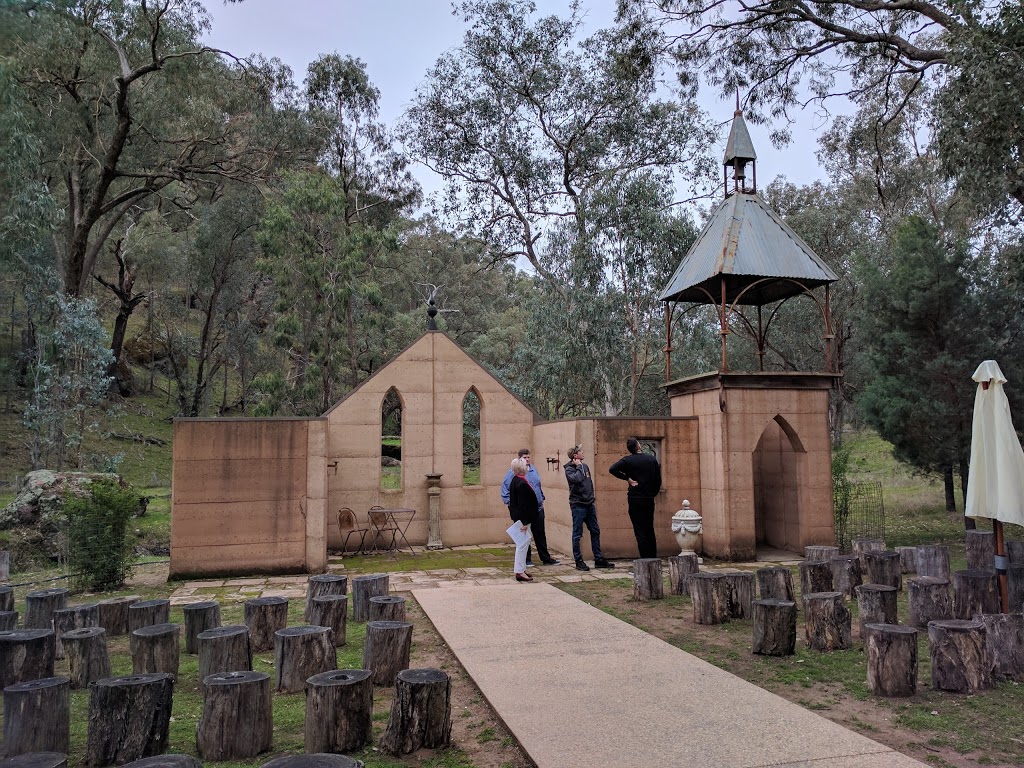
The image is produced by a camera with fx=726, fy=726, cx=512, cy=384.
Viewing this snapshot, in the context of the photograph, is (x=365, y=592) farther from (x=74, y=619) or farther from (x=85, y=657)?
(x=85, y=657)

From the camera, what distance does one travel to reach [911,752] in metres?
4.10

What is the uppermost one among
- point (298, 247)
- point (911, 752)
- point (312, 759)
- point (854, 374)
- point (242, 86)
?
point (242, 86)

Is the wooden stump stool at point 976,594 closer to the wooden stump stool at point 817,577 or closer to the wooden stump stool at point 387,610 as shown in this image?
the wooden stump stool at point 817,577

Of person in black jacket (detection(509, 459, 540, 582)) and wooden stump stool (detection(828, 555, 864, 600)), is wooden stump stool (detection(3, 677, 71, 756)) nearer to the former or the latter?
person in black jacket (detection(509, 459, 540, 582))

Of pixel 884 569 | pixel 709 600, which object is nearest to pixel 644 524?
pixel 884 569

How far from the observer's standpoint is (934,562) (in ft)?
28.9

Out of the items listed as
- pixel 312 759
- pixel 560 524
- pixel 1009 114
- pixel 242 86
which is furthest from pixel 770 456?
pixel 242 86

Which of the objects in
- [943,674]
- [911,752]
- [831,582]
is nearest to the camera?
[911,752]

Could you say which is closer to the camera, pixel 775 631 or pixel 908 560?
pixel 775 631

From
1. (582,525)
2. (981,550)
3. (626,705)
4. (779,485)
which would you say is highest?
(779,485)

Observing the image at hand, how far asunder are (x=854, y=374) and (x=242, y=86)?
2554 centimetres

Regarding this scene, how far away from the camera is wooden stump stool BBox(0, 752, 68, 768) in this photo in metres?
3.14

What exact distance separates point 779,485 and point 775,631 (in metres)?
7.33

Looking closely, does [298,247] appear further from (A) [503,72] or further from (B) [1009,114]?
(B) [1009,114]
